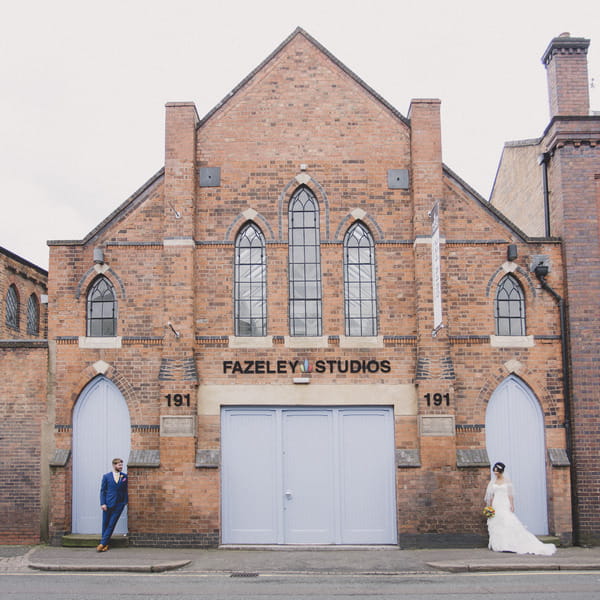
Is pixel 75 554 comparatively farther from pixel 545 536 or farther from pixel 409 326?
pixel 545 536

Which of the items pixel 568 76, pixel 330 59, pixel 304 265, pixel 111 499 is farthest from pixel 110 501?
pixel 568 76

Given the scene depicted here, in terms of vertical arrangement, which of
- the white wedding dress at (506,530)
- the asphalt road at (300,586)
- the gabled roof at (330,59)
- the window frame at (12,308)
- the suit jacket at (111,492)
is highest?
the gabled roof at (330,59)

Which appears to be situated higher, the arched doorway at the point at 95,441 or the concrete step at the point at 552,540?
the arched doorway at the point at 95,441

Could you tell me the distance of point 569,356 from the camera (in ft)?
48.7

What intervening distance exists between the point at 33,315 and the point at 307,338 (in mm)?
17455

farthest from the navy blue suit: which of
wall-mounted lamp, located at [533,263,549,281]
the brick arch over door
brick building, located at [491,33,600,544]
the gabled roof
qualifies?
wall-mounted lamp, located at [533,263,549,281]

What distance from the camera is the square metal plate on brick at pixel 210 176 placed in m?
15.4

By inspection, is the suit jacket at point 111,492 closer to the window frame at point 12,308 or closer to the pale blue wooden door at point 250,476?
the pale blue wooden door at point 250,476

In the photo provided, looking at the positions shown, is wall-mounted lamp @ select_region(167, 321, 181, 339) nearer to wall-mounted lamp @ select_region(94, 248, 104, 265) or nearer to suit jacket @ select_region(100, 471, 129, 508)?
wall-mounted lamp @ select_region(94, 248, 104, 265)

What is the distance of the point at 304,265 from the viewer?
50.1ft

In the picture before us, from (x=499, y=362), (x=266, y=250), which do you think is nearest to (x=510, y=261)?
(x=499, y=362)

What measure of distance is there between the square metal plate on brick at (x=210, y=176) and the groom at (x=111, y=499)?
224 inches

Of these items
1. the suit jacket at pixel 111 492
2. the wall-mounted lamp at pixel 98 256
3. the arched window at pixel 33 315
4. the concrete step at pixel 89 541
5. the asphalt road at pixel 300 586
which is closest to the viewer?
the asphalt road at pixel 300 586

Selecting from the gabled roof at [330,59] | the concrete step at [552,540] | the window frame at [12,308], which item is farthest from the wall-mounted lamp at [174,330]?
the window frame at [12,308]
